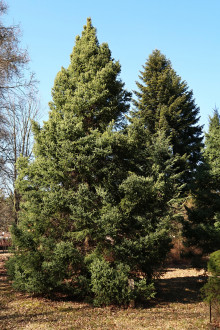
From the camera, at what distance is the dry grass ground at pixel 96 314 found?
7.50 metres

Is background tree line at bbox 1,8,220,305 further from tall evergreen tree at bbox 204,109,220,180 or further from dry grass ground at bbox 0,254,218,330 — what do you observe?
tall evergreen tree at bbox 204,109,220,180

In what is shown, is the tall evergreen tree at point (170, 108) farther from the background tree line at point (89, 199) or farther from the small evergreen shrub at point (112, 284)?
the small evergreen shrub at point (112, 284)

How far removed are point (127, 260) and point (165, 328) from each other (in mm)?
2632

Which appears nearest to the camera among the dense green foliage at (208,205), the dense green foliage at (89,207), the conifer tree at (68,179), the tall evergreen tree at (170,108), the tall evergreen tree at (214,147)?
the dense green foliage at (89,207)

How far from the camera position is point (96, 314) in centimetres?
859

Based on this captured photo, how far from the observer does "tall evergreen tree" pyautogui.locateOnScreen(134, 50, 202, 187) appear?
23188 millimetres

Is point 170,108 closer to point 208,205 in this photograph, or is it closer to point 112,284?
point 208,205

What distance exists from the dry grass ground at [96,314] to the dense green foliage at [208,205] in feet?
12.0

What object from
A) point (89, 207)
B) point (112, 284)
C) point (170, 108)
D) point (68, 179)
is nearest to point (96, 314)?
point (112, 284)

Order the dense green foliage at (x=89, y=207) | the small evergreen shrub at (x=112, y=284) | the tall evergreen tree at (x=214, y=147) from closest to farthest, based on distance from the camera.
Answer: the small evergreen shrub at (x=112, y=284) → the dense green foliage at (x=89, y=207) → the tall evergreen tree at (x=214, y=147)

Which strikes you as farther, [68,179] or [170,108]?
[170,108]

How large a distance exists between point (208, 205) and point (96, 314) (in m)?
10.2

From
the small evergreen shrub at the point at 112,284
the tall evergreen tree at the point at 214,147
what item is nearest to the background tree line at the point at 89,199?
the small evergreen shrub at the point at 112,284

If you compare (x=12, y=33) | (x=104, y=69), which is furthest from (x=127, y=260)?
(x=12, y=33)
